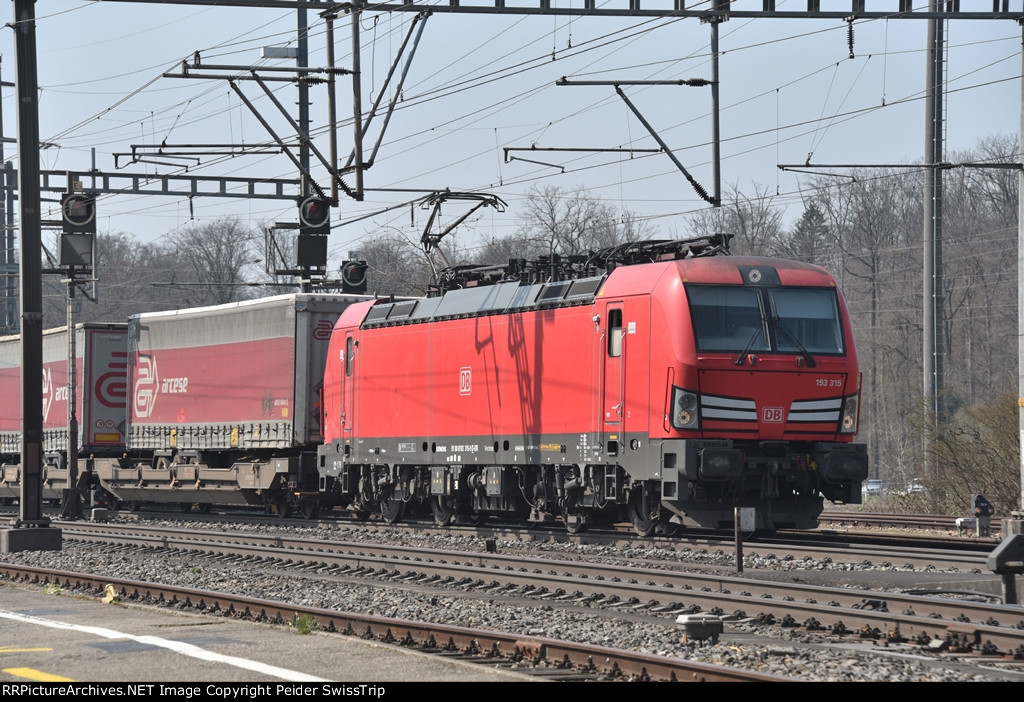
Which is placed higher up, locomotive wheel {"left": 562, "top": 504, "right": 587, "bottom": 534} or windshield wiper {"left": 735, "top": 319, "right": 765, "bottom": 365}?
windshield wiper {"left": 735, "top": 319, "right": 765, "bottom": 365}

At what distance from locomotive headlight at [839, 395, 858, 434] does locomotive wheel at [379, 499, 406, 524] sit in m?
8.83

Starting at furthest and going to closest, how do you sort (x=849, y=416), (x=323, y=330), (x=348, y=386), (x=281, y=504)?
1. (x=281, y=504)
2. (x=323, y=330)
3. (x=348, y=386)
4. (x=849, y=416)

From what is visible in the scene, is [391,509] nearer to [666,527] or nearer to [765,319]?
[666,527]

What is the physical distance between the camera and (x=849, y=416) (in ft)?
62.6

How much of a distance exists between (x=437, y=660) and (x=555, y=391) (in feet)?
35.8

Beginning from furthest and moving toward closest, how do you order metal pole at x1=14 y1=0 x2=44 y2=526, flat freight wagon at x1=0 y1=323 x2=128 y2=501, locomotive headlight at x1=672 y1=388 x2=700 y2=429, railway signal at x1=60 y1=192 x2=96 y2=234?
flat freight wagon at x1=0 y1=323 x2=128 y2=501, railway signal at x1=60 y1=192 x2=96 y2=234, metal pole at x1=14 y1=0 x2=44 y2=526, locomotive headlight at x1=672 y1=388 x2=700 y2=429

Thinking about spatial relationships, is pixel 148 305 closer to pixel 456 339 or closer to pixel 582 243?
pixel 582 243

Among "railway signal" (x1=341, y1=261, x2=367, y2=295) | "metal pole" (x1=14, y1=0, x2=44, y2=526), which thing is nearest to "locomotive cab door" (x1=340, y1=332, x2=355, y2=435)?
"railway signal" (x1=341, y1=261, x2=367, y2=295)

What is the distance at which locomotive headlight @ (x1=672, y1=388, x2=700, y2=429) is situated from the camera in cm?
1811

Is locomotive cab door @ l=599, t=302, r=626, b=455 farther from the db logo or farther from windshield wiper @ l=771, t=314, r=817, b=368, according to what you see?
the db logo

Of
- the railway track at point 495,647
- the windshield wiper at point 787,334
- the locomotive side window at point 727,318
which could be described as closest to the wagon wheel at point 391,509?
the locomotive side window at point 727,318

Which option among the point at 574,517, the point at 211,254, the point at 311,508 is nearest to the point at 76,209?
the point at 311,508

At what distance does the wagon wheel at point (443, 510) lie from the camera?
23953 millimetres

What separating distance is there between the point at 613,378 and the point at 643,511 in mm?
1889
